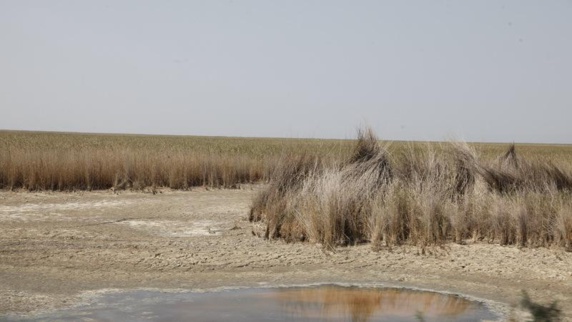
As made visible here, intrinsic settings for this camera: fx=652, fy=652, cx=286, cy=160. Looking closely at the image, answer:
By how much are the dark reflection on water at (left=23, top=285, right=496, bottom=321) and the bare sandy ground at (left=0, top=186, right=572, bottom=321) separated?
381 mm

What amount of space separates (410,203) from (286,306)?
161 inches

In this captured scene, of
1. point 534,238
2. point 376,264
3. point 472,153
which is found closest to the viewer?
point 376,264

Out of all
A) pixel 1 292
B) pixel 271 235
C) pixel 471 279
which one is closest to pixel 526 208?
pixel 471 279

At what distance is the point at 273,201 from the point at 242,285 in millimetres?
Answer: 3934

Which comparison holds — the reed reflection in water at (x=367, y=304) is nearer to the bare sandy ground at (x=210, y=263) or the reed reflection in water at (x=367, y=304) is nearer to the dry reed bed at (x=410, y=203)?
the bare sandy ground at (x=210, y=263)

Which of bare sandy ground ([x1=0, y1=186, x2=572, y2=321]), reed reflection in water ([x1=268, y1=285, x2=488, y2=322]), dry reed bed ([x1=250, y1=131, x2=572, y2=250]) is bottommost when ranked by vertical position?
reed reflection in water ([x1=268, y1=285, x2=488, y2=322])

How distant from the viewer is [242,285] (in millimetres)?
7633

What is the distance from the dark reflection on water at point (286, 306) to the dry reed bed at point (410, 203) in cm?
235

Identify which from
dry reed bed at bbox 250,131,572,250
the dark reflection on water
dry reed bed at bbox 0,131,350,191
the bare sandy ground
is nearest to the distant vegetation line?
dry reed bed at bbox 0,131,350,191

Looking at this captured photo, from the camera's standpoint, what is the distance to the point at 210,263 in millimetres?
8602

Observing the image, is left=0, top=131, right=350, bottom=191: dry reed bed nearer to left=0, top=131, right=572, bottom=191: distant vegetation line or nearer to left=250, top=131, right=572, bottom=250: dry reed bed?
left=0, top=131, right=572, bottom=191: distant vegetation line

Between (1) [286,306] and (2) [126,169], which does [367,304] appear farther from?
(2) [126,169]

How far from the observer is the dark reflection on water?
6.22 metres

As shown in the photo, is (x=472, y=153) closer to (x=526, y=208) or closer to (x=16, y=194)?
(x=526, y=208)
